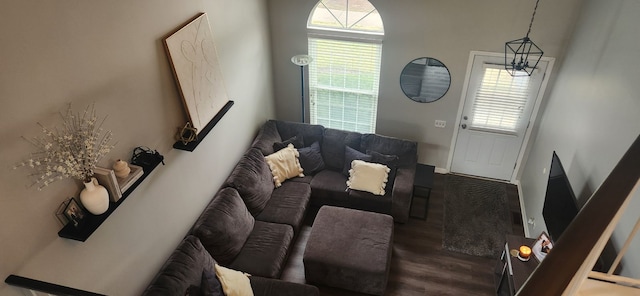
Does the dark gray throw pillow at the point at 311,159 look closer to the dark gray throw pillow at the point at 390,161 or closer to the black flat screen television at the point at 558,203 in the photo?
the dark gray throw pillow at the point at 390,161

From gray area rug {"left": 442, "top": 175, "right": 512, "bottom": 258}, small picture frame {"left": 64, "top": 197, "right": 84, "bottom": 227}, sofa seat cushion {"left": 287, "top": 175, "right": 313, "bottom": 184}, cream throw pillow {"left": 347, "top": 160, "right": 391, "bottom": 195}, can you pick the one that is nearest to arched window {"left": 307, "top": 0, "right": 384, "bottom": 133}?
cream throw pillow {"left": 347, "top": 160, "right": 391, "bottom": 195}

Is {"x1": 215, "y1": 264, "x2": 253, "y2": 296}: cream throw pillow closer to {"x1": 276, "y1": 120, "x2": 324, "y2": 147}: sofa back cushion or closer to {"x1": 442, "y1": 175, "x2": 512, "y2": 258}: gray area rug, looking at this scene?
{"x1": 276, "y1": 120, "x2": 324, "y2": 147}: sofa back cushion

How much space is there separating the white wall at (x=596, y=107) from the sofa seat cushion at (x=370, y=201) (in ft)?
5.45

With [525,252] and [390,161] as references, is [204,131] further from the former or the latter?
[525,252]

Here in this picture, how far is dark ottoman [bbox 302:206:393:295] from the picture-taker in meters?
4.03

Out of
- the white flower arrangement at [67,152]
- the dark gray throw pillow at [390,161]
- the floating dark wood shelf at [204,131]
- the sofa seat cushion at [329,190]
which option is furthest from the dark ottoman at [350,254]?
the white flower arrangement at [67,152]

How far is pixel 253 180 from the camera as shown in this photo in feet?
15.4

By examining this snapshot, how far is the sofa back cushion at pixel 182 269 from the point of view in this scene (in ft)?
10.9

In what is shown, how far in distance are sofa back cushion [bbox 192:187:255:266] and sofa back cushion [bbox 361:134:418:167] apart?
1.93 meters

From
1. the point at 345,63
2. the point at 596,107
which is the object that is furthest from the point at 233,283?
the point at 596,107

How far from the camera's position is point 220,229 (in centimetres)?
399

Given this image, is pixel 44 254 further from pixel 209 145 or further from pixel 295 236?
pixel 295 236

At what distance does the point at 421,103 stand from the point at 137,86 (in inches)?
146

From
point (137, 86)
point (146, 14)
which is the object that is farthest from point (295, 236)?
point (146, 14)
